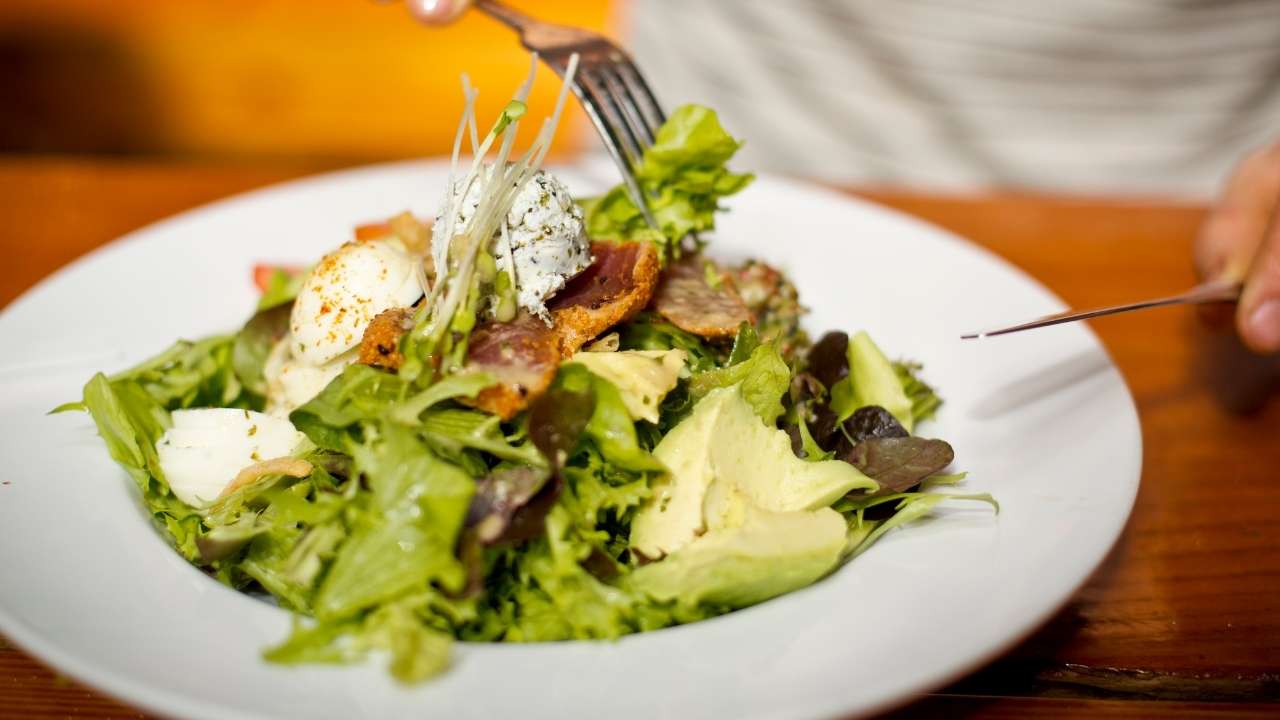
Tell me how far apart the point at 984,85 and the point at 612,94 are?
1.89 m

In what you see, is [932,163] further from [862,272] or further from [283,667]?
[283,667]

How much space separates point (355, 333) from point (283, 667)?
2.79 ft

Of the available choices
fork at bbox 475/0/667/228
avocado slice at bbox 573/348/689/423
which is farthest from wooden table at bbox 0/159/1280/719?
fork at bbox 475/0/667/228

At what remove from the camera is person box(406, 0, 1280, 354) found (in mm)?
3537

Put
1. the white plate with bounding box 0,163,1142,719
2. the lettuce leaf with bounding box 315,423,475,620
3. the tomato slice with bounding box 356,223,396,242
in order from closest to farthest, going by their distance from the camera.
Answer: the white plate with bounding box 0,163,1142,719 → the lettuce leaf with bounding box 315,423,475,620 → the tomato slice with bounding box 356,223,396,242

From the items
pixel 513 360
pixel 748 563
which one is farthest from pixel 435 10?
pixel 748 563

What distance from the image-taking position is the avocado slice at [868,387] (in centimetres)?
219

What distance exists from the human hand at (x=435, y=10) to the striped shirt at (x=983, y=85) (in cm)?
168

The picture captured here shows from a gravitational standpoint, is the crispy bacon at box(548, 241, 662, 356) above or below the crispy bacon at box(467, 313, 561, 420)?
below

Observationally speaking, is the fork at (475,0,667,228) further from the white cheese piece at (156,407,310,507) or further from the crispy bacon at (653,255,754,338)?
the white cheese piece at (156,407,310,507)

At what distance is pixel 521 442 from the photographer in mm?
1829

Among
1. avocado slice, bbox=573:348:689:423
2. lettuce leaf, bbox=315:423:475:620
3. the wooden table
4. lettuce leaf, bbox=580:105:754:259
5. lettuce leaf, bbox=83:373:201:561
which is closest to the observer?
lettuce leaf, bbox=315:423:475:620

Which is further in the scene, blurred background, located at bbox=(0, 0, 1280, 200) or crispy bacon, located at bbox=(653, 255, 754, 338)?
blurred background, located at bbox=(0, 0, 1280, 200)

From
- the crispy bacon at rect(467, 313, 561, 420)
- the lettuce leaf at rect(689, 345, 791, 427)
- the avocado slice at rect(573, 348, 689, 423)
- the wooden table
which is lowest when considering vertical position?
the wooden table
